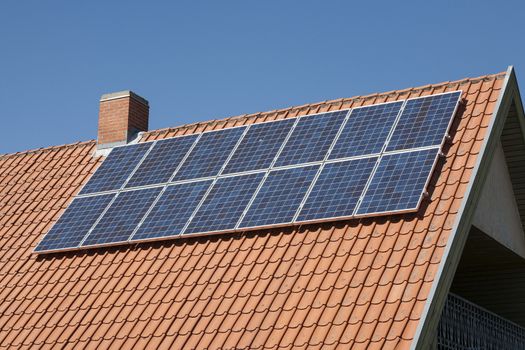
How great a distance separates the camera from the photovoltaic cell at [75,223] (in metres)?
16.6

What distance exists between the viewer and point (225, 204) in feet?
51.4

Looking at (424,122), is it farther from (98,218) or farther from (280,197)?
(98,218)

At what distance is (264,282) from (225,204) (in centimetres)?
216

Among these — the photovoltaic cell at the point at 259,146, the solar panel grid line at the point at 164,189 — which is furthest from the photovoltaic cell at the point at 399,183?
the solar panel grid line at the point at 164,189

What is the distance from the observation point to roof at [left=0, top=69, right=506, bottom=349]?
1260cm

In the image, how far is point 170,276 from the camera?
14.8 meters

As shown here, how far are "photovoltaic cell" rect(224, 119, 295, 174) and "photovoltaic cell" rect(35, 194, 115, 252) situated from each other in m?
2.37

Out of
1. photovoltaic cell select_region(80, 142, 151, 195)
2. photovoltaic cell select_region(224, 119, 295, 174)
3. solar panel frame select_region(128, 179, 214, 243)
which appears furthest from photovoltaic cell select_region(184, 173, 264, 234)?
photovoltaic cell select_region(80, 142, 151, 195)

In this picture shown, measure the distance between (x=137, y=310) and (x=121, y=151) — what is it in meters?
5.27

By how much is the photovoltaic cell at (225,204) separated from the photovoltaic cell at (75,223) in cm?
215

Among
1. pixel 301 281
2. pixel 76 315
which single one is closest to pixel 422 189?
pixel 301 281

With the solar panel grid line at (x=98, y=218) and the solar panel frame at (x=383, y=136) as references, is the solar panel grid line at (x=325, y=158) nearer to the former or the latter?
the solar panel frame at (x=383, y=136)

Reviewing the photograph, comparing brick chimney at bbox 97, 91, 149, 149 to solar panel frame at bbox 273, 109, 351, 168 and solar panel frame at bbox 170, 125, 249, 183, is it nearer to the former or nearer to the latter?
solar panel frame at bbox 170, 125, 249, 183

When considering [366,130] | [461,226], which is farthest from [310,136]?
[461,226]
